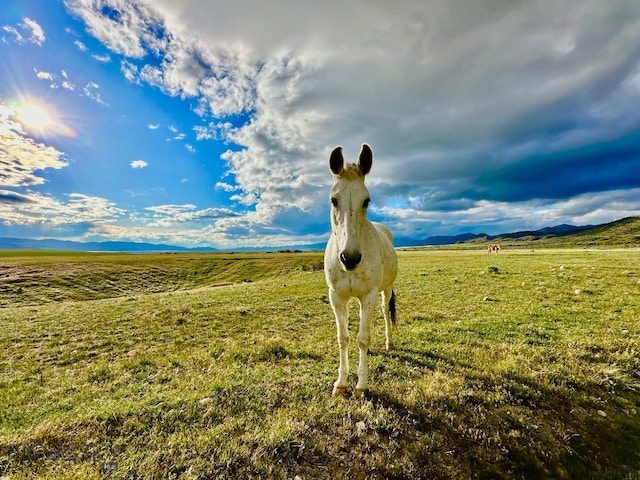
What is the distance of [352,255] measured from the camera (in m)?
5.04

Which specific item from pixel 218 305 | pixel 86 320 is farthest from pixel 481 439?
pixel 86 320

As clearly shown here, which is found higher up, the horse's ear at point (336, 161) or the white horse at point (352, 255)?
the horse's ear at point (336, 161)

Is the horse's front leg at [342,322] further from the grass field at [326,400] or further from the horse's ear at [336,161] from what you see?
the horse's ear at [336,161]

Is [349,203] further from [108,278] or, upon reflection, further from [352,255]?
[108,278]

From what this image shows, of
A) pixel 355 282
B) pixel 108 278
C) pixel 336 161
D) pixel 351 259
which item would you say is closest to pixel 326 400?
pixel 355 282

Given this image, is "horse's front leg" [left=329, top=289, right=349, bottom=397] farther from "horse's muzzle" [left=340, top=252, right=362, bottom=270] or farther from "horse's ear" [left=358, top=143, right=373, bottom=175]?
"horse's ear" [left=358, top=143, right=373, bottom=175]

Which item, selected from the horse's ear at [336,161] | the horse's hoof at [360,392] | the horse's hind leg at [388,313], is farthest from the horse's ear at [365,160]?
the horse's hind leg at [388,313]

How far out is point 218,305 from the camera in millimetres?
18203

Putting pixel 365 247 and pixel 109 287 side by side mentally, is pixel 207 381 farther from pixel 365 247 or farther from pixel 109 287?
pixel 109 287

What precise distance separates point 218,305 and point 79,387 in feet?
35.1

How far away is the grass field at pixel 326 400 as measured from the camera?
411 centimetres

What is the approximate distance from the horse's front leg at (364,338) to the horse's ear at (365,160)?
2.51 meters

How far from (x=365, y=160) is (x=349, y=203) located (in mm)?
1084

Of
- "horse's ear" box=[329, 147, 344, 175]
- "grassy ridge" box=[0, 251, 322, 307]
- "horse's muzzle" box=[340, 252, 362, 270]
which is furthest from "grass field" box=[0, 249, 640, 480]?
"grassy ridge" box=[0, 251, 322, 307]
